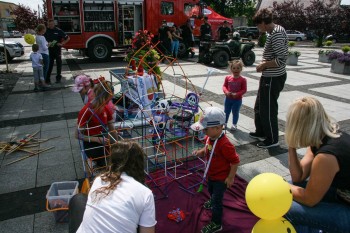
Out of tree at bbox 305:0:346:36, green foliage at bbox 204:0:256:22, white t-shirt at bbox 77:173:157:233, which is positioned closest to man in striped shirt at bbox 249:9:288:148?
white t-shirt at bbox 77:173:157:233

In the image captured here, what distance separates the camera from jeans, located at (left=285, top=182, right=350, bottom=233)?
2111 mm

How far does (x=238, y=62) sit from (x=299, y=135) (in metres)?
2.78

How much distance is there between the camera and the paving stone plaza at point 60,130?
10.3ft

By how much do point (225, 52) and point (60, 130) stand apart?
7676 millimetres

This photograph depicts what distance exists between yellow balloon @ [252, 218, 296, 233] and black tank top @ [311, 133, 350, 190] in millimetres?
447

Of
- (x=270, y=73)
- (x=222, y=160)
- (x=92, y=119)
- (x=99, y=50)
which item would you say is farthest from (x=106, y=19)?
(x=222, y=160)

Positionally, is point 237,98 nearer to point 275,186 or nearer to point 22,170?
point 275,186

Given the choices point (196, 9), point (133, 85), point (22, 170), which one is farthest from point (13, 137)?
point (196, 9)

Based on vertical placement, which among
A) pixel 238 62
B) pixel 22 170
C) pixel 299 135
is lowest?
pixel 22 170

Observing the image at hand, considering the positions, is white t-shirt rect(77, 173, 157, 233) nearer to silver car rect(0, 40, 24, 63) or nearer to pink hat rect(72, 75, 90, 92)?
pink hat rect(72, 75, 90, 92)

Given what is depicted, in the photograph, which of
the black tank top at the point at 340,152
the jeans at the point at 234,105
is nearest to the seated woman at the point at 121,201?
the black tank top at the point at 340,152

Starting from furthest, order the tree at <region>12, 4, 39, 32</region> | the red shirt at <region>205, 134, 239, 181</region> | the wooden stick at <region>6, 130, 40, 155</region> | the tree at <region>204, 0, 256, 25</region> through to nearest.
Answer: the tree at <region>204, 0, 256, 25</region>, the tree at <region>12, 4, 39, 32</region>, the wooden stick at <region>6, 130, 40, 155</region>, the red shirt at <region>205, 134, 239, 181</region>

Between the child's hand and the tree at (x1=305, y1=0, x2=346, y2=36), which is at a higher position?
the tree at (x1=305, y1=0, x2=346, y2=36)

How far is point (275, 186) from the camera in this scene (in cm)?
199
